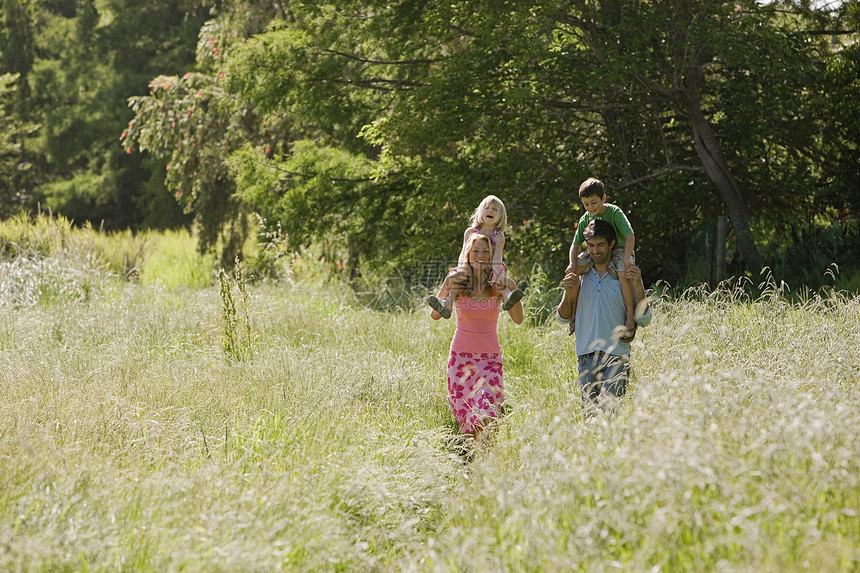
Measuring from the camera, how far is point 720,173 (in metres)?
10.1

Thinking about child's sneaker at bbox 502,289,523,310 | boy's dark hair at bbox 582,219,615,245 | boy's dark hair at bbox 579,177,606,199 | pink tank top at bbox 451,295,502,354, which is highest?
boy's dark hair at bbox 579,177,606,199

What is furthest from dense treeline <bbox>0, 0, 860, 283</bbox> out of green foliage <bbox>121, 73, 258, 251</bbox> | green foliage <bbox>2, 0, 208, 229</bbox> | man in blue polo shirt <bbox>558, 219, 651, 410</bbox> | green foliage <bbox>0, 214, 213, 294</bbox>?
green foliage <bbox>2, 0, 208, 229</bbox>

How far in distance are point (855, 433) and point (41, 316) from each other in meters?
7.24

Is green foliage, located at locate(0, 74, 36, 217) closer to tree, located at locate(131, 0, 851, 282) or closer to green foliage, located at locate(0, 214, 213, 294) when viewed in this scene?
green foliage, located at locate(0, 214, 213, 294)

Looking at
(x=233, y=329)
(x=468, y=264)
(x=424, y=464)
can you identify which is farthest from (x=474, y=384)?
(x=233, y=329)

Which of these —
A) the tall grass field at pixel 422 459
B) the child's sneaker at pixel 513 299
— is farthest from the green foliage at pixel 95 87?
the child's sneaker at pixel 513 299

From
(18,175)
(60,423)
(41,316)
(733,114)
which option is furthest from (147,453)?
(18,175)

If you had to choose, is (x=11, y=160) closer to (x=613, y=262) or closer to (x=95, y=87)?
(x=95, y=87)

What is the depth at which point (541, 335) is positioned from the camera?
759 centimetres

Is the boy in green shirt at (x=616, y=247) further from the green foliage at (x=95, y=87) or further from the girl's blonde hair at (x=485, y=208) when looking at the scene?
the green foliage at (x=95, y=87)

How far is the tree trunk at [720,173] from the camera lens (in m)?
9.95

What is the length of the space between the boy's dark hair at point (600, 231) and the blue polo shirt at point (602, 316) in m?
0.20

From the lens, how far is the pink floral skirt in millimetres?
4867

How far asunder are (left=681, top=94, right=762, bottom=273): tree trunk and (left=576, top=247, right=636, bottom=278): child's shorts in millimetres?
5762
